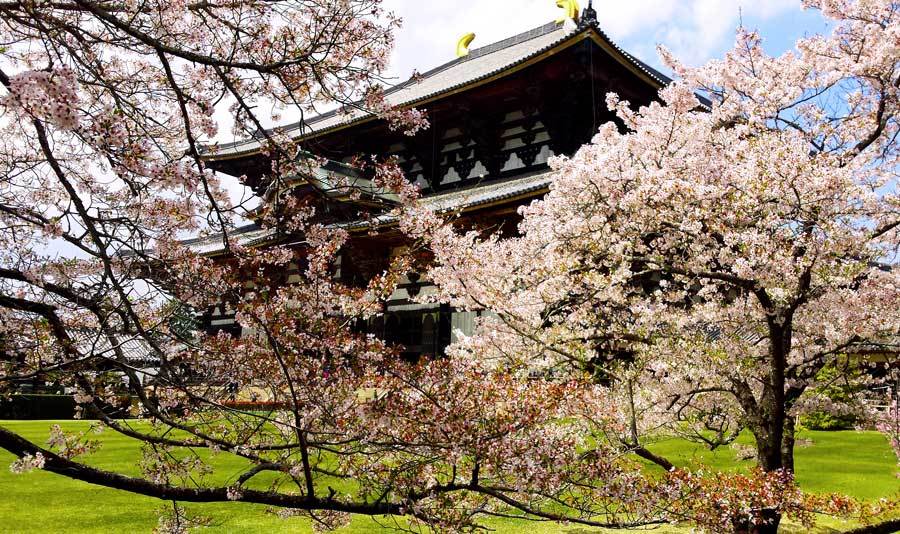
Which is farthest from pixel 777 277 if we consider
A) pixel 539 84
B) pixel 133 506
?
pixel 539 84

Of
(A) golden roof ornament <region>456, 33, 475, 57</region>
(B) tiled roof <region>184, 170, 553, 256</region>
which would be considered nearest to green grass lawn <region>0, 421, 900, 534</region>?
(B) tiled roof <region>184, 170, 553, 256</region>

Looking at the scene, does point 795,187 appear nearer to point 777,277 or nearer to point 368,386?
point 777,277

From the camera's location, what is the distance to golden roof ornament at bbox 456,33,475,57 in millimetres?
22953

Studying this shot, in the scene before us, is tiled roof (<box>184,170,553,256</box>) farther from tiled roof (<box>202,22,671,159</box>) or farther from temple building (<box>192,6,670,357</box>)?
tiled roof (<box>202,22,671,159</box>)

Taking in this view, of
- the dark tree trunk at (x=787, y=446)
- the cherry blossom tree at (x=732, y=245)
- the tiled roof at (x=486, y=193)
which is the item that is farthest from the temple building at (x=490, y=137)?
the dark tree trunk at (x=787, y=446)

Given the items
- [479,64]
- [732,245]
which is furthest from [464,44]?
[732,245]

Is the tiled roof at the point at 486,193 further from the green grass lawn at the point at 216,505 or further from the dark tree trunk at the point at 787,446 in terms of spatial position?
the dark tree trunk at the point at 787,446

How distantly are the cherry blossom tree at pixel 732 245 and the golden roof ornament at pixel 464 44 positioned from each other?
52.9 ft

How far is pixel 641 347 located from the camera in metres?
6.83

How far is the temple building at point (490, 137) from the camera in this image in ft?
48.1

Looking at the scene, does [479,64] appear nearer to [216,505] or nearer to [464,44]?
[464,44]

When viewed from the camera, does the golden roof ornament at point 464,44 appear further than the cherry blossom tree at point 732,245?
Yes

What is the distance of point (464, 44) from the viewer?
23094 millimetres

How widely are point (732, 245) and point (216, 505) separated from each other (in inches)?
244
